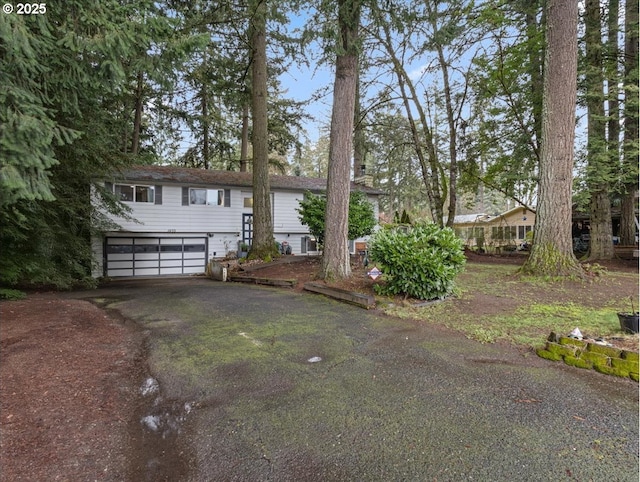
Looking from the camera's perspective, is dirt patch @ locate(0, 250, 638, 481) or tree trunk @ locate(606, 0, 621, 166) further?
tree trunk @ locate(606, 0, 621, 166)

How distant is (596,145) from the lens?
10.6 meters

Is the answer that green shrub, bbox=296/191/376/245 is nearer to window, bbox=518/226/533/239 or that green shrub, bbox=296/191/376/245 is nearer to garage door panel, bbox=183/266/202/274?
garage door panel, bbox=183/266/202/274

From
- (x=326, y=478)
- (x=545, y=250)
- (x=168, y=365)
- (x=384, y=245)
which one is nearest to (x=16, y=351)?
(x=168, y=365)

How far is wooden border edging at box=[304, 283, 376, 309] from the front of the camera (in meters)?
6.52

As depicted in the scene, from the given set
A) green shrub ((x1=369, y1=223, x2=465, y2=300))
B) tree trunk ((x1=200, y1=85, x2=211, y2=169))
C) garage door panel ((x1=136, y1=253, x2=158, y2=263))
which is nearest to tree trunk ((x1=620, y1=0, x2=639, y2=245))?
green shrub ((x1=369, y1=223, x2=465, y2=300))

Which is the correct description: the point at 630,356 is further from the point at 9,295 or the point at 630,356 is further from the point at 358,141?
the point at 358,141

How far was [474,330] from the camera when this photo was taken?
483cm

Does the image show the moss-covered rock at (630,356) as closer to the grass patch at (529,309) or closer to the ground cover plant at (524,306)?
the ground cover plant at (524,306)

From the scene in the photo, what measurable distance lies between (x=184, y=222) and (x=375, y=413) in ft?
50.0

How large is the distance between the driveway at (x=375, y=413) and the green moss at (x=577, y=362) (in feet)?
0.26

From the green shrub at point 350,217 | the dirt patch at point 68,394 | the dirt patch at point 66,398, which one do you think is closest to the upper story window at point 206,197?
the green shrub at point 350,217

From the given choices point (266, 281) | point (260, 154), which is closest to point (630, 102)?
point (260, 154)

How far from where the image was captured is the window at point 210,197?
16.2 meters

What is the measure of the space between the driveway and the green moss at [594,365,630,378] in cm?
11
